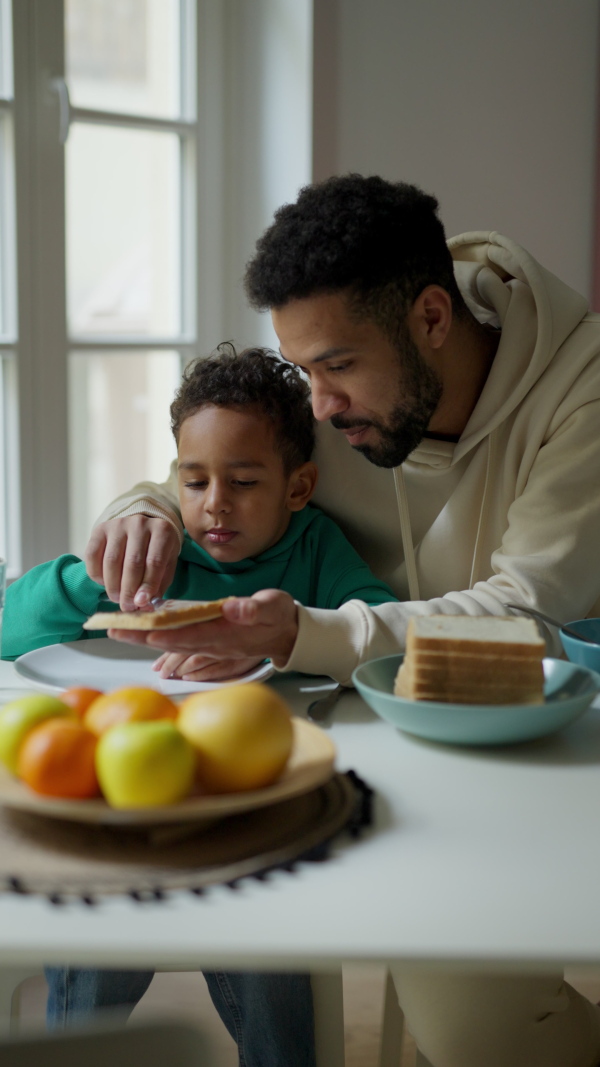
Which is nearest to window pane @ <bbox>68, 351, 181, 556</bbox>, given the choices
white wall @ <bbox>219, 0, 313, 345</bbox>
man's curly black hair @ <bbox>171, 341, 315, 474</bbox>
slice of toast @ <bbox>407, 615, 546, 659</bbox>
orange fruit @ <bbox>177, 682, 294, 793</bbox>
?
white wall @ <bbox>219, 0, 313, 345</bbox>

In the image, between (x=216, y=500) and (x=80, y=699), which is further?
(x=216, y=500)

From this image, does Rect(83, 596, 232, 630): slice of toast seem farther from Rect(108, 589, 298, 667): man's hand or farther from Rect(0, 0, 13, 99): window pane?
Rect(0, 0, 13, 99): window pane

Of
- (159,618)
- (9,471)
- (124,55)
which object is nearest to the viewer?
(159,618)

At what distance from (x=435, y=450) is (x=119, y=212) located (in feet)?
4.38

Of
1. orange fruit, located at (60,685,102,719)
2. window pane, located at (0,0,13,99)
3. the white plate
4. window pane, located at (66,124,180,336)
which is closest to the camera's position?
orange fruit, located at (60,685,102,719)

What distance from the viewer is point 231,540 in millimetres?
1576

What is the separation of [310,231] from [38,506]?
1214mm

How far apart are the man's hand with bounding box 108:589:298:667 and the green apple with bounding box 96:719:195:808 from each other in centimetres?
35

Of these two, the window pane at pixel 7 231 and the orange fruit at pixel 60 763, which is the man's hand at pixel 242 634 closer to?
the orange fruit at pixel 60 763

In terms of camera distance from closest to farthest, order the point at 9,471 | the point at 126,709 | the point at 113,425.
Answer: the point at 126,709
the point at 9,471
the point at 113,425

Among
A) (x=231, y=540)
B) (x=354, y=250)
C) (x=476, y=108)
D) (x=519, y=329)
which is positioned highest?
(x=476, y=108)

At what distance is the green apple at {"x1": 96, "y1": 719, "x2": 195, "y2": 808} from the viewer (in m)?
0.71

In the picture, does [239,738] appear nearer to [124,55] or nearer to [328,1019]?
[328,1019]

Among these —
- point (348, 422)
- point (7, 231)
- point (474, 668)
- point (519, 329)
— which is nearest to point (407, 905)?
point (474, 668)
